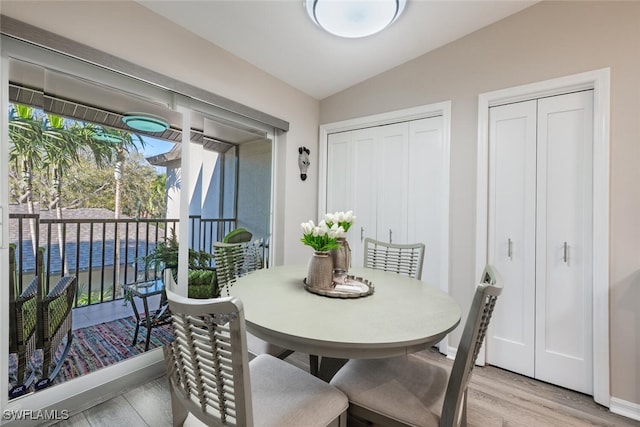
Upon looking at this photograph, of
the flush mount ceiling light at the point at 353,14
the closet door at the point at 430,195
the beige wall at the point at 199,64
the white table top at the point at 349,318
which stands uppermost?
the flush mount ceiling light at the point at 353,14

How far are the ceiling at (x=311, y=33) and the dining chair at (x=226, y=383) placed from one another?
202 cm

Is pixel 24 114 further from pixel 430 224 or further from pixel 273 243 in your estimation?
pixel 430 224

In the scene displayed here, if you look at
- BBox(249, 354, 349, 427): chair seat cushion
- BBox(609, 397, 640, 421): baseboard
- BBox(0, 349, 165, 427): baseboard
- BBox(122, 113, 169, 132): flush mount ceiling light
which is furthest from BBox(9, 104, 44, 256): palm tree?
BBox(609, 397, 640, 421): baseboard

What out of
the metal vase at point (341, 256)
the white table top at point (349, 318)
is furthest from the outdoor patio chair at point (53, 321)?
the metal vase at point (341, 256)

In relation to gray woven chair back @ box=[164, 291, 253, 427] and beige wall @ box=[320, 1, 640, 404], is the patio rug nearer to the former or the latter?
gray woven chair back @ box=[164, 291, 253, 427]

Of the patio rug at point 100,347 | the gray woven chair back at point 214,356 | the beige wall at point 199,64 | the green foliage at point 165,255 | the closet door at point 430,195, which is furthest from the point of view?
the closet door at point 430,195

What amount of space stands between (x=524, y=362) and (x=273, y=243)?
2427 millimetres

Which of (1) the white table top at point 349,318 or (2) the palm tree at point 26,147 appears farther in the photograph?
(2) the palm tree at point 26,147

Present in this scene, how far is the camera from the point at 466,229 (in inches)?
98.6

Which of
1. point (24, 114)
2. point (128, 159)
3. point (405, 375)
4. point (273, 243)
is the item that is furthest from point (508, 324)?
point (24, 114)

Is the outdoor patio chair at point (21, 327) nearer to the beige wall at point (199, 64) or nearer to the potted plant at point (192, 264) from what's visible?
the potted plant at point (192, 264)

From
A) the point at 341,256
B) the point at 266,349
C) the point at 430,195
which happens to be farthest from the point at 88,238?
the point at 430,195

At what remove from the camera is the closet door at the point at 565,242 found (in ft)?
6.79

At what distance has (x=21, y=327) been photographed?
5.14ft
